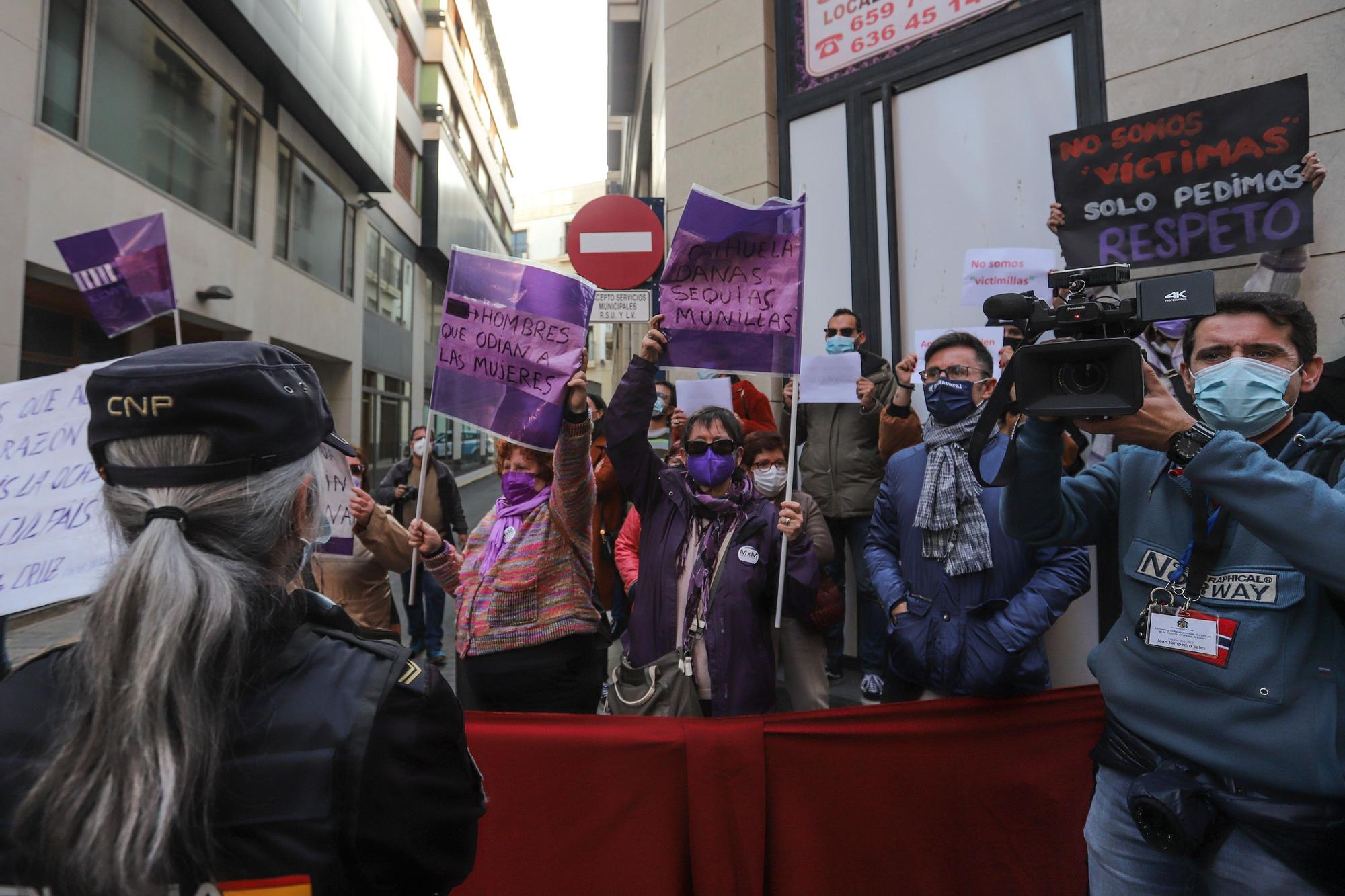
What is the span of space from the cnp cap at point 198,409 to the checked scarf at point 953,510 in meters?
Answer: 2.29

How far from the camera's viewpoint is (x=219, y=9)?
466 inches

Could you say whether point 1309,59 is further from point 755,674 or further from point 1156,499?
point 755,674

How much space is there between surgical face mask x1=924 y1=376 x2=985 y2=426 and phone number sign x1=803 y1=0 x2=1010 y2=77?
125 inches

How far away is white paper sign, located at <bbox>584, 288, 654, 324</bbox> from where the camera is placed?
536 cm

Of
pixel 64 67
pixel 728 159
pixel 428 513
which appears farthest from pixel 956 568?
pixel 64 67

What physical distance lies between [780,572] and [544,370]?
121 centimetres

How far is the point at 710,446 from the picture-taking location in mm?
3168

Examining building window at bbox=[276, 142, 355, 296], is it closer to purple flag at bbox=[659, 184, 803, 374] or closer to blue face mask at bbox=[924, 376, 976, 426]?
purple flag at bbox=[659, 184, 803, 374]

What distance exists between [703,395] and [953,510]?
6.81ft

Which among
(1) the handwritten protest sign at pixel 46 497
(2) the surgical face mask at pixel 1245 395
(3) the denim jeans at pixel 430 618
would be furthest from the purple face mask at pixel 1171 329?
(3) the denim jeans at pixel 430 618

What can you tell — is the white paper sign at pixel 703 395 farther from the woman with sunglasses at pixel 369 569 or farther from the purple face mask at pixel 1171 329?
the purple face mask at pixel 1171 329

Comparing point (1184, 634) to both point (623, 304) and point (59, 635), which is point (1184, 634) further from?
point (59, 635)

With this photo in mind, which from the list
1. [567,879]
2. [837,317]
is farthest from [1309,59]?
[567,879]

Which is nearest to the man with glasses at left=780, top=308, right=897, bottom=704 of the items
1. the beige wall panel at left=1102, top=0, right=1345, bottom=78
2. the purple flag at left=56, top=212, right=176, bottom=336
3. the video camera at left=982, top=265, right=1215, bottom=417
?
the beige wall panel at left=1102, top=0, right=1345, bottom=78
